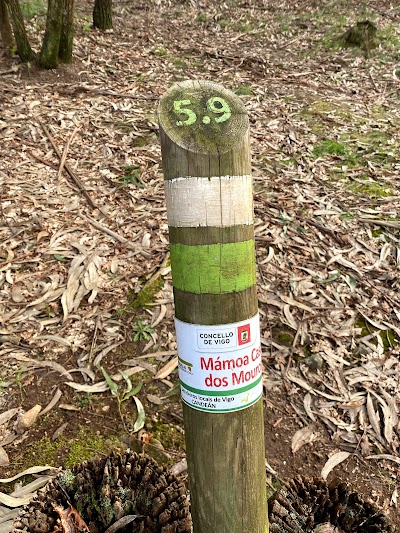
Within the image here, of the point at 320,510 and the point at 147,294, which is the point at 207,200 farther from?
the point at 147,294

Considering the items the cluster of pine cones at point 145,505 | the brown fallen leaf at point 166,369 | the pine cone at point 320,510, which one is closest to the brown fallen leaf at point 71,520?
the cluster of pine cones at point 145,505

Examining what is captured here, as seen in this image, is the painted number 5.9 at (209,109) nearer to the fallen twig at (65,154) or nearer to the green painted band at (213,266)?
the green painted band at (213,266)

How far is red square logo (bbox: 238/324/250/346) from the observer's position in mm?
1275

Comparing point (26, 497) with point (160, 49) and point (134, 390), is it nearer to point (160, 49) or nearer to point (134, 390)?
point (134, 390)

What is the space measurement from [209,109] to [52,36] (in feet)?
19.6

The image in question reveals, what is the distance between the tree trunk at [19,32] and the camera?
589 centimetres

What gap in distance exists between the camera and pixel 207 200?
1.18 metres

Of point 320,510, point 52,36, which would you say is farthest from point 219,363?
point 52,36

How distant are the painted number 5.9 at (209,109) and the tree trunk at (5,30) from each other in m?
6.30

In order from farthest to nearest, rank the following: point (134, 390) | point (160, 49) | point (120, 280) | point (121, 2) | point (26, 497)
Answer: point (121, 2) → point (160, 49) → point (120, 280) → point (134, 390) → point (26, 497)

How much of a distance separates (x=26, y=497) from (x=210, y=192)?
205 centimetres

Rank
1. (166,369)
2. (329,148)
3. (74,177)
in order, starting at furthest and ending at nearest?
1. (329,148)
2. (74,177)
3. (166,369)

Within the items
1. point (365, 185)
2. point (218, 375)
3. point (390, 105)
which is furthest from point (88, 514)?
point (390, 105)

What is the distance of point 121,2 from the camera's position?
10.7m
